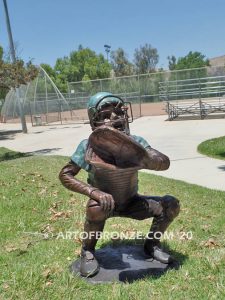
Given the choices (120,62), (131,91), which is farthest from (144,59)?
(131,91)

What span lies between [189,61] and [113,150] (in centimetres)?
8373

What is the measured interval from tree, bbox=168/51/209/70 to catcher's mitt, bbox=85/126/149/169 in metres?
78.4

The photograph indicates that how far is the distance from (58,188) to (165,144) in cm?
804

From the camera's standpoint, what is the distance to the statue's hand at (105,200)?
2.96 m

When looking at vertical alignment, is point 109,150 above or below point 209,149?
above

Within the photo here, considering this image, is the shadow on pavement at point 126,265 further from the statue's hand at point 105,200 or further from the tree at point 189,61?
the tree at point 189,61

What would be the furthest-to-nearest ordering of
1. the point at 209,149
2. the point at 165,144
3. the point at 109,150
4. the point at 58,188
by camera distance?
the point at 165,144 → the point at 209,149 → the point at 58,188 → the point at 109,150

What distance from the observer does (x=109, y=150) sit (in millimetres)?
2904

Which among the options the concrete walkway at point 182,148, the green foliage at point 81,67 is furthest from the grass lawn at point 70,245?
the green foliage at point 81,67

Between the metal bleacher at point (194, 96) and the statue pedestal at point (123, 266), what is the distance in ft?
65.3

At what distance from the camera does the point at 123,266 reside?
3.42m

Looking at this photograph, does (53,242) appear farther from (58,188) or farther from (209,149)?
(209,149)

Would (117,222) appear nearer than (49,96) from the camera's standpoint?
Yes

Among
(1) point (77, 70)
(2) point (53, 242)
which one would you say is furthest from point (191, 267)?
(1) point (77, 70)
